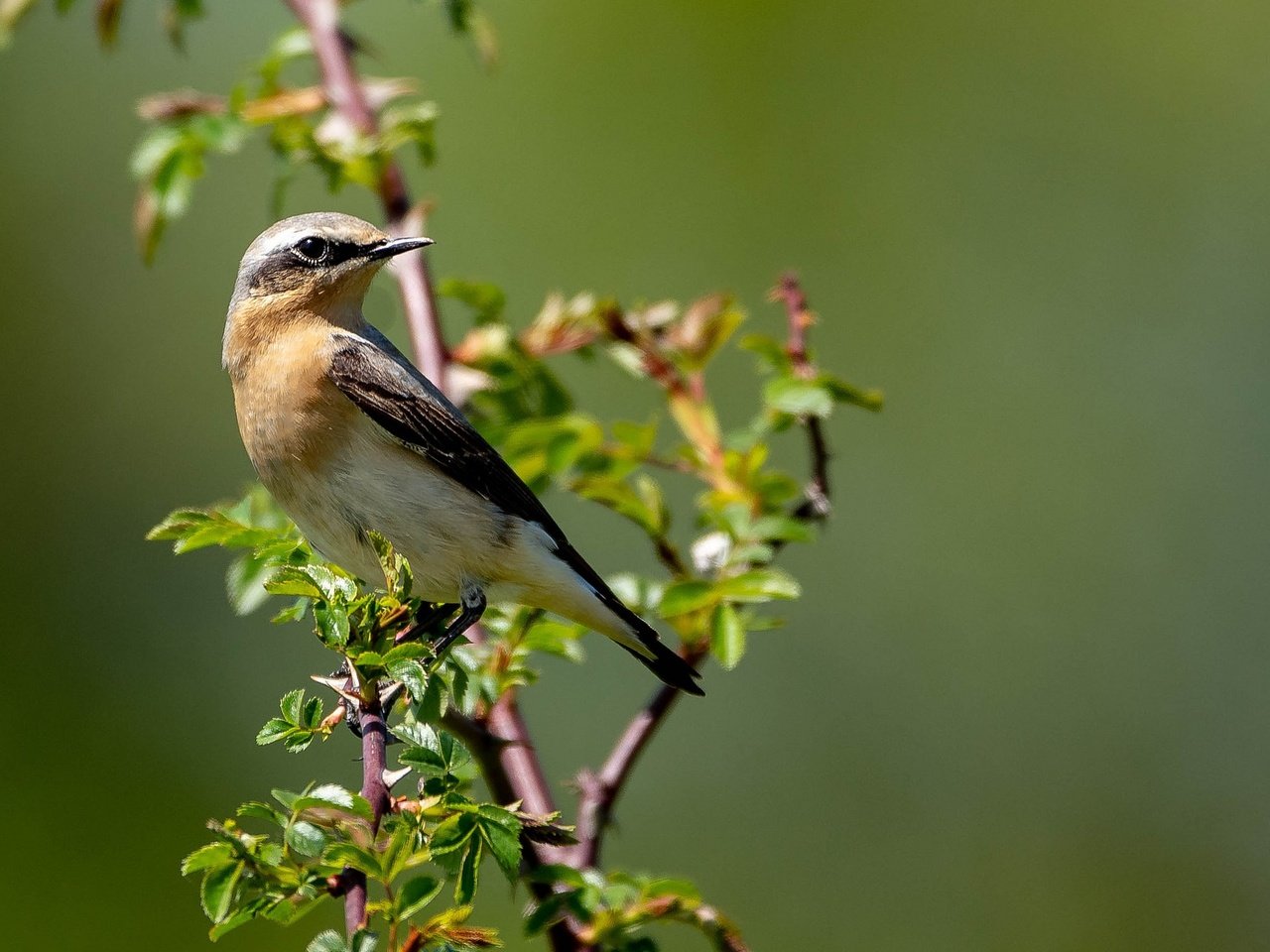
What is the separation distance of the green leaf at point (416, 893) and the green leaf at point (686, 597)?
52.4 inches

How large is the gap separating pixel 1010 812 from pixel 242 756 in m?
4.49

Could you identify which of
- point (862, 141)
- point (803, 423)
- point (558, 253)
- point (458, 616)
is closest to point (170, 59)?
point (558, 253)

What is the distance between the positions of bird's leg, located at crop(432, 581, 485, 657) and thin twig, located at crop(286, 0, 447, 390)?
71 cm

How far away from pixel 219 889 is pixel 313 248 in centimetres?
316

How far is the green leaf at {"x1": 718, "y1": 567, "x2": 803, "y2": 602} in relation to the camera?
12.5 ft

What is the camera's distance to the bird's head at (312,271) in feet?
17.0

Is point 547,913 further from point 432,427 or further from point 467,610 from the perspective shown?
point 432,427

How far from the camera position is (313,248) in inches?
207

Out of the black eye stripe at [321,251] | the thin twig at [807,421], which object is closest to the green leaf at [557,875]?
the thin twig at [807,421]

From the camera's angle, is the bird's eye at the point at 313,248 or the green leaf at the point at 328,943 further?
the bird's eye at the point at 313,248

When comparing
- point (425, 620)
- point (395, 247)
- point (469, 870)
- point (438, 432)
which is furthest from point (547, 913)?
point (395, 247)

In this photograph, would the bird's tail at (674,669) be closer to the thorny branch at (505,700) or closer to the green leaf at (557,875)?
the thorny branch at (505,700)

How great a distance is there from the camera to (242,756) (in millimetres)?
7027

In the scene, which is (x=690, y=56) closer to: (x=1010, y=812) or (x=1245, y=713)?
(x=1010, y=812)
